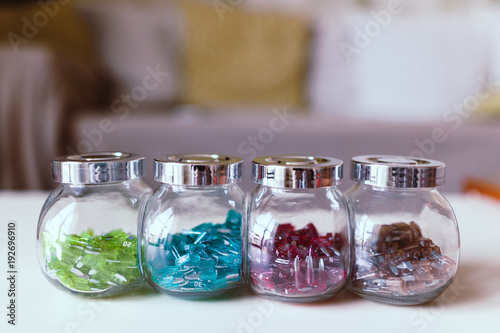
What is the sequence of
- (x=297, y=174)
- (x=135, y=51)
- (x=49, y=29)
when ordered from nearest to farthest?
(x=297, y=174) < (x=49, y=29) < (x=135, y=51)

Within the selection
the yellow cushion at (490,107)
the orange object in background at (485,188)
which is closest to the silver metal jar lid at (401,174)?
the orange object in background at (485,188)

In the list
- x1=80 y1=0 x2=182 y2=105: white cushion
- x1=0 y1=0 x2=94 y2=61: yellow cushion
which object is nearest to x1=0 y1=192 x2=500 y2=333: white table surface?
x1=0 y1=0 x2=94 y2=61: yellow cushion

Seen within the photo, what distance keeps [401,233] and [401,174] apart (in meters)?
0.08

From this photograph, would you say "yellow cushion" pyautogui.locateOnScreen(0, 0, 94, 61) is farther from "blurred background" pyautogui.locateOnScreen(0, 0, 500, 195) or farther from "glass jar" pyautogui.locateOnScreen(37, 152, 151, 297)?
"glass jar" pyautogui.locateOnScreen(37, 152, 151, 297)

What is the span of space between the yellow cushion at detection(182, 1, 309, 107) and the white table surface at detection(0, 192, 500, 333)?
75.8 inches

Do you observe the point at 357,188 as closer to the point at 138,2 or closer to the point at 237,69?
the point at 237,69

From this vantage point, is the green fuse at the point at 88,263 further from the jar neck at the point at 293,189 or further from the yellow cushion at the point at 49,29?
the yellow cushion at the point at 49,29

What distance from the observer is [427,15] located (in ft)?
10.1

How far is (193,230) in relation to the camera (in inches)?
21.8

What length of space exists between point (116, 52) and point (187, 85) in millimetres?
428

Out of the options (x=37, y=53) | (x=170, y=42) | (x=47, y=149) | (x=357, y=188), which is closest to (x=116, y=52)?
(x=170, y=42)

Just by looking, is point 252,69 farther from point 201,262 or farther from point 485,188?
point 201,262

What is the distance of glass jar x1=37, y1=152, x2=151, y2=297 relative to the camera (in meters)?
0.53

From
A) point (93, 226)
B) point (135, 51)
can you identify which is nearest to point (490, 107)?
point (135, 51)
